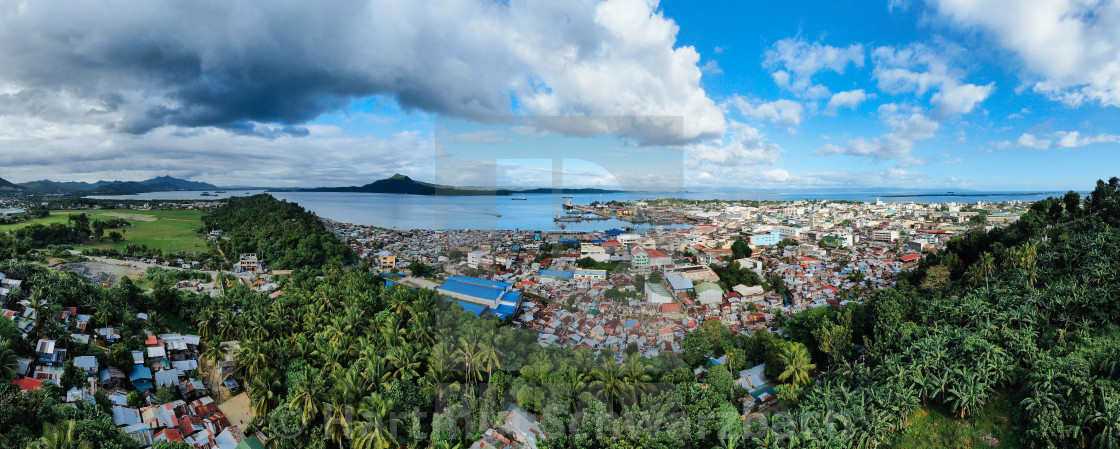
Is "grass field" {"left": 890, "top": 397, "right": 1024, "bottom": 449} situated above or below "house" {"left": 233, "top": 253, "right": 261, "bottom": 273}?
below

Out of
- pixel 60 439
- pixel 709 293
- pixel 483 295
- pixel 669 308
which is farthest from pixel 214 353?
pixel 709 293

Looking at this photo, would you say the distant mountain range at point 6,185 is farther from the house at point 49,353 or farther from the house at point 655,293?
the house at point 655,293

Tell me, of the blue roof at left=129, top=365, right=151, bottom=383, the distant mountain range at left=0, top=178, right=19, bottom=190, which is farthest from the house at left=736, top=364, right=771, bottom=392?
the distant mountain range at left=0, top=178, right=19, bottom=190

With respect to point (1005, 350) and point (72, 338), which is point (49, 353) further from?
point (1005, 350)

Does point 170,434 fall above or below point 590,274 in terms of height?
below

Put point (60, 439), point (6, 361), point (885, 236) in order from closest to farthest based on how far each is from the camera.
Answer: point (60, 439), point (6, 361), point (885, 236)

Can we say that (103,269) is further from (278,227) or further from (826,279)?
(826,279)

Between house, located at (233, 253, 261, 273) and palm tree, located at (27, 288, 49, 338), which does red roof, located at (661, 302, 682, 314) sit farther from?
house, located at (233, 253, 261, 273)
